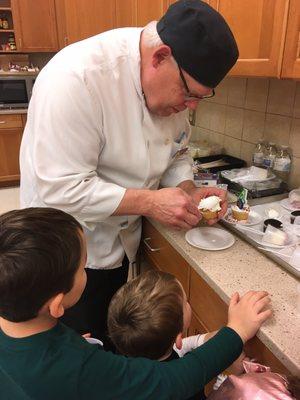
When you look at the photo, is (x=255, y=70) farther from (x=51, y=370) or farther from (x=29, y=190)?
(x=51, y=370)

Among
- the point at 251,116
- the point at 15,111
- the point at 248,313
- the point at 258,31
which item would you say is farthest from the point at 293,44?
the point at 15,111

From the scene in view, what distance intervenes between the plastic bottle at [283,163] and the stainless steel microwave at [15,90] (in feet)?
9.21

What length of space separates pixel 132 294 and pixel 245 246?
0.41 m

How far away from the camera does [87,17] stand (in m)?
2.57

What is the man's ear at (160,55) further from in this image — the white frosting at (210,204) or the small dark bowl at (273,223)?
the small dark bowl at (273,223)

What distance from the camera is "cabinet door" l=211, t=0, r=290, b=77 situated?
3.14 ft

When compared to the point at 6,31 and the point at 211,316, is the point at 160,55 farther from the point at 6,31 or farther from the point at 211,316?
the point at 6,31

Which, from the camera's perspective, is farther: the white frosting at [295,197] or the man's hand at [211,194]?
the white frosting at [295,197]

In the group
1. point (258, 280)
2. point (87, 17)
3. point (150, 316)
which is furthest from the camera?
point (87, 17)

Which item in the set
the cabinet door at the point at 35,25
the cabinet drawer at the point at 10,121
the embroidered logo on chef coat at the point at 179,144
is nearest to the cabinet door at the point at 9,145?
the cabinet drawer at the point at 10,121

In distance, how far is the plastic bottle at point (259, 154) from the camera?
141 centimetres

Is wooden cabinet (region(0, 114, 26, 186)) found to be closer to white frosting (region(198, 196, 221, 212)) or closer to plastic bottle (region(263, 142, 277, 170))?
plastic bottle (region(263, 142, 277, 170))

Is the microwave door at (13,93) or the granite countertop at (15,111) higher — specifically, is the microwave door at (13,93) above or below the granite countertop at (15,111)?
above

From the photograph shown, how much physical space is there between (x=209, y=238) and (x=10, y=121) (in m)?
2.89
